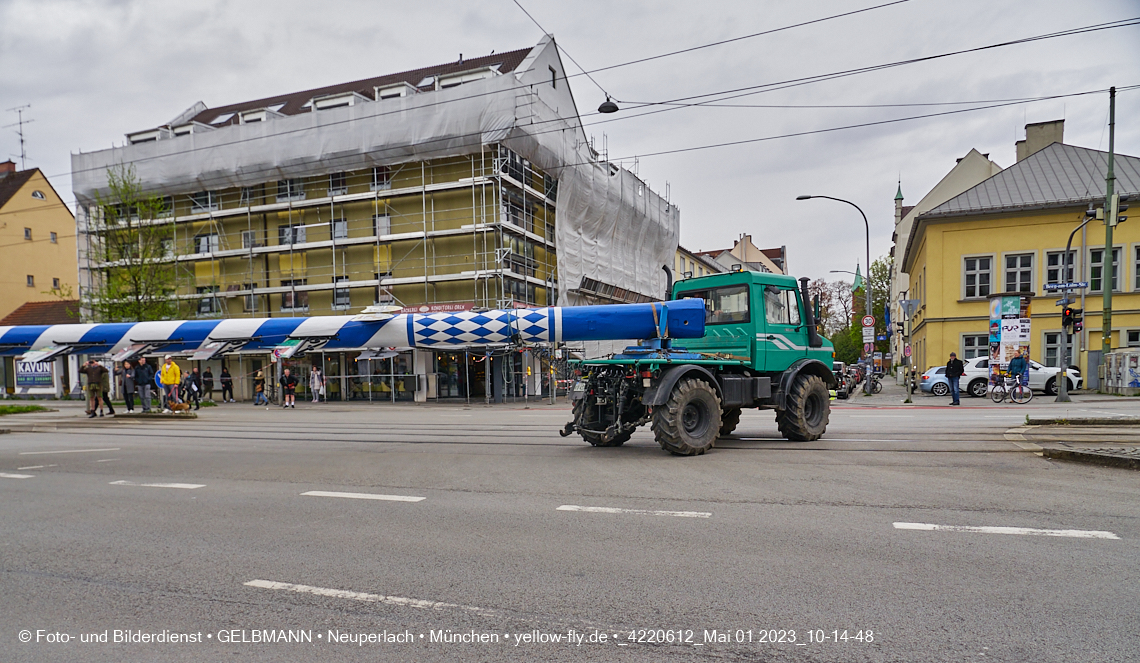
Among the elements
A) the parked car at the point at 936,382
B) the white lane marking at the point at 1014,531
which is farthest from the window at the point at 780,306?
the parked car at the point at 936,382

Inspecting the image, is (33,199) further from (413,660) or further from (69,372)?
(413,660)

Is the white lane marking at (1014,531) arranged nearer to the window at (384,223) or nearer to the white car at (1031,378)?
the white car at (1031,378)

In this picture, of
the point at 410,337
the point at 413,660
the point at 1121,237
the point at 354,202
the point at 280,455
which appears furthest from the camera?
the point at 354,202

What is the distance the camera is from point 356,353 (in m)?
35.3

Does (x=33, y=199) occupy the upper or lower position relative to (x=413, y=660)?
upper

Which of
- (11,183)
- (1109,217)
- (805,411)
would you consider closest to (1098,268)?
(1109,217)

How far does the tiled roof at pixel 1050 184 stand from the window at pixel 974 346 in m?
5.81

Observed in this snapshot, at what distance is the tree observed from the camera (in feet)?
105

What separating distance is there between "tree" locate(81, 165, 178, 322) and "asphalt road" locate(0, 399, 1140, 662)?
25.7m

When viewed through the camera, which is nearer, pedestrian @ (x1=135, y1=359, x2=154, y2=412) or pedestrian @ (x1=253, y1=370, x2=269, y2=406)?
pedestrian @ (x1=135, y1=359, x2=154, y2=412)

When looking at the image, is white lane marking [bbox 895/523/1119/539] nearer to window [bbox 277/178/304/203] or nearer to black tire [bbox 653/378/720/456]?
black tire [bbox 653/378/720/456]

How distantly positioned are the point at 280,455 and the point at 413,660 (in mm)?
9137

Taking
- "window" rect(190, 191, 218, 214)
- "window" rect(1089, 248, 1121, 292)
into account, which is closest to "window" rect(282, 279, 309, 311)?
"window" rect(190, 191, 218, 214)

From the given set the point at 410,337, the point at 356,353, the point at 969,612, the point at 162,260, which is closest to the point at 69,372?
the point at 162,260
